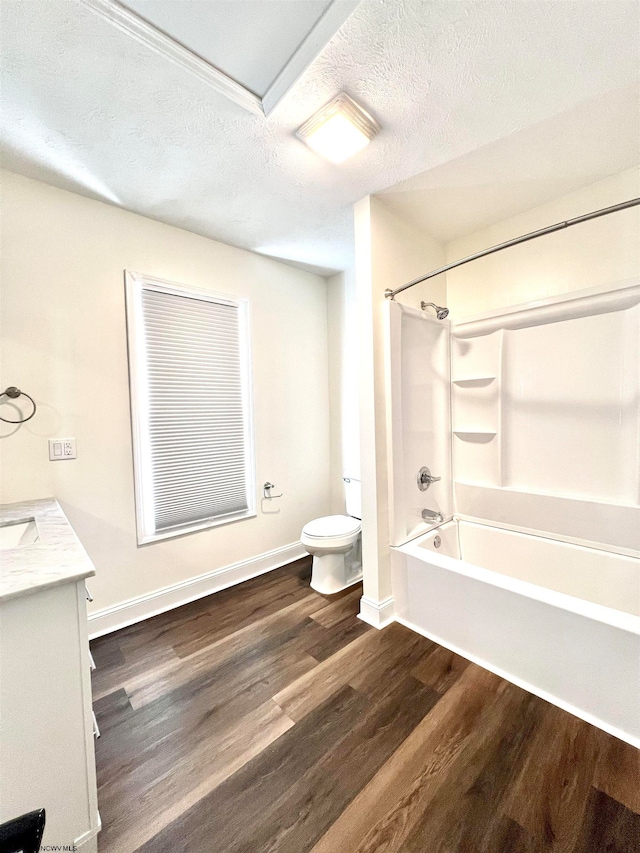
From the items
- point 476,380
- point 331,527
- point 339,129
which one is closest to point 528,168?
point 339,129

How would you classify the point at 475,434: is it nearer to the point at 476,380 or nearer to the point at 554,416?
the point at 476,380

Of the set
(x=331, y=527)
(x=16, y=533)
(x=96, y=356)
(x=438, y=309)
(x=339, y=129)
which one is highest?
(x=339, y=129)

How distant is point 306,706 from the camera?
1.42m

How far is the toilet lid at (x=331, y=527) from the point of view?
226cm

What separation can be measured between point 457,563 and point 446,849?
1.02 metres

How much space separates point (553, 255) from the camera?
2006mm

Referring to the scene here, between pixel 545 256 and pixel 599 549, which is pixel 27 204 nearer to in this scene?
pixel 545 256

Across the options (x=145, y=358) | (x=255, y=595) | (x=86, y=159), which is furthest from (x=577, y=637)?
(x=86, y=159)

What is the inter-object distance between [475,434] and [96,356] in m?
2.49

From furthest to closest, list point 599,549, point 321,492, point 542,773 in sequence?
point 321,492
point 599,549
point 542,773

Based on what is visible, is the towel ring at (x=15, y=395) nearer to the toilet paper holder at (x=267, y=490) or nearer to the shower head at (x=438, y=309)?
the toilet paper holder at (x=267, y=490)

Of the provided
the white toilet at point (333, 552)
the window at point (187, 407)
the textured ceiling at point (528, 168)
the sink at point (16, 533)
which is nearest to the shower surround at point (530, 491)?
the white toilet at point (333, 552)

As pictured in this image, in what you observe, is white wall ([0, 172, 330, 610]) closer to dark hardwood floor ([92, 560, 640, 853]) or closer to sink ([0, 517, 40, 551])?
sink ([0, 517, 40, 551])

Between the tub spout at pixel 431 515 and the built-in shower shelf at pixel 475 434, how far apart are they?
60cm
